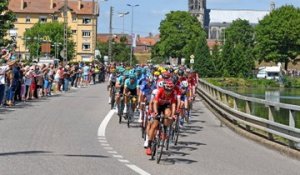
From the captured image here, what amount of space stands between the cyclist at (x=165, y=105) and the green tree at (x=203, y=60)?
287 feet

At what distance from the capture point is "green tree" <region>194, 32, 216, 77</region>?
102m

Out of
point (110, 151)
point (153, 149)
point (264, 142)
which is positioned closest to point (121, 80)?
point (264, 142)

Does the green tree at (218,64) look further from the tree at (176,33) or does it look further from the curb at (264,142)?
the curb at (264,142)

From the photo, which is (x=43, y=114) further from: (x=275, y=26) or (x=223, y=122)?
(x=275, y=26)

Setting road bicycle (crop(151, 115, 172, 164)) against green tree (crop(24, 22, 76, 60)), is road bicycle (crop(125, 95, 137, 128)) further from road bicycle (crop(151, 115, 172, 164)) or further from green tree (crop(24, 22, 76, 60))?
green tree (crop(24, 22, 76, 60))

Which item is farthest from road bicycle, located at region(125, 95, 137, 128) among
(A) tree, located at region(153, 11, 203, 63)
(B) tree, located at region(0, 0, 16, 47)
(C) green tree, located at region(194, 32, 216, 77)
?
(A) tree, located at region(153, 11, 203, 63)

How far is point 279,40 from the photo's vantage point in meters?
116

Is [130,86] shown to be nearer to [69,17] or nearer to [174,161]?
[174,161]

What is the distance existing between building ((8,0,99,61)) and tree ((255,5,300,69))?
148ft

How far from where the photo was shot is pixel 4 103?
27.9m

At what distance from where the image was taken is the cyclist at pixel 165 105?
13836mm

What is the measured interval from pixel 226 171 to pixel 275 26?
10840cm

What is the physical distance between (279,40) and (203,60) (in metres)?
19.3

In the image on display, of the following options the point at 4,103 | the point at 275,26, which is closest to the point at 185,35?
the point at 275,26
